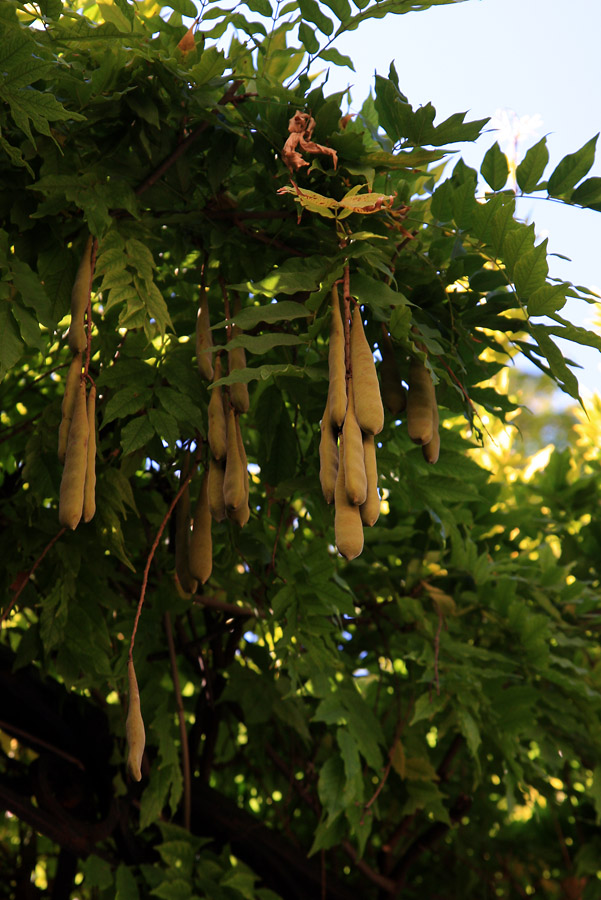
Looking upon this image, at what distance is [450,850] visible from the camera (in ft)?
6.88

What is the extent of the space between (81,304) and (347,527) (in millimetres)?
426

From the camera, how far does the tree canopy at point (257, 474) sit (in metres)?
0.95

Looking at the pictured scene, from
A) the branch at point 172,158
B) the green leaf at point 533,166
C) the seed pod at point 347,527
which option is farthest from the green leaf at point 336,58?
the seed pod at point 347,527

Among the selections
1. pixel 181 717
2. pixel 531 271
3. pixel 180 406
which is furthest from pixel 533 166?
pixel 181 717

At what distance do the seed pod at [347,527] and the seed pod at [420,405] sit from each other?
18cm

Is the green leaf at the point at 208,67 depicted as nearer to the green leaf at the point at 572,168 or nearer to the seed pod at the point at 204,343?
the seed pod at the point at 204,343

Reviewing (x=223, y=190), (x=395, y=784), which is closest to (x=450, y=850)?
(x=395, y=784)

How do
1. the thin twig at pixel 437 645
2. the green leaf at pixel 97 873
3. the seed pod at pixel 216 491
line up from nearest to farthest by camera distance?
the seed pod at pixel 216 491 → the green leaf at pixel 97 873 → the thin twig at pixel 437 645

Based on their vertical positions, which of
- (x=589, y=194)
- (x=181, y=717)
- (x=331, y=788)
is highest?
(x=589, y=194)

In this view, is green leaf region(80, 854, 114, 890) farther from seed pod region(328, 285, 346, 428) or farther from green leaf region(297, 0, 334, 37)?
green leaf region(297, 0, 334, 37)

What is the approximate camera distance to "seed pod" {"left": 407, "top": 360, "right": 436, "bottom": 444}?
868 mm

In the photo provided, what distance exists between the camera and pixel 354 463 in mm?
710

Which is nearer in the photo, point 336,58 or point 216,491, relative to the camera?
point 216,491

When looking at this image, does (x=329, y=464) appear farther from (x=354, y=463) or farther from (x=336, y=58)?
(x=336, y=58)
